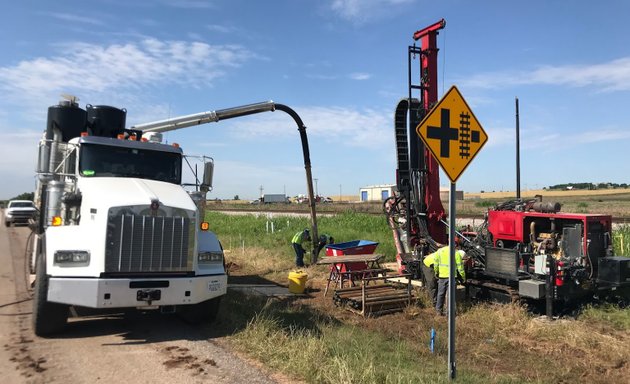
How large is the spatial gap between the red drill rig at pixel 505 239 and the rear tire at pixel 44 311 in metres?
7.54

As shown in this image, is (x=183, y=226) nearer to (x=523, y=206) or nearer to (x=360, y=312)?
(x=360, y=312)

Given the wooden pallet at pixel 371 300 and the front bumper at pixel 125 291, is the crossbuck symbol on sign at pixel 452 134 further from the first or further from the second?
the wooden pallet at pixel 371 300

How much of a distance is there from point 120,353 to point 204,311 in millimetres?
1560

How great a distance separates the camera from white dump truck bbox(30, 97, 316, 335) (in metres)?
6.26

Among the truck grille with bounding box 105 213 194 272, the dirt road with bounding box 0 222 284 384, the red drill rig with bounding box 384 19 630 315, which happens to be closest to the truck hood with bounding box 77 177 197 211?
the truck grille with bounding box 105 213 194 272

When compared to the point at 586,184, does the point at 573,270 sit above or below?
below

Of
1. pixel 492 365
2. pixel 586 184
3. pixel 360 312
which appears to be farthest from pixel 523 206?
pixel 586 184

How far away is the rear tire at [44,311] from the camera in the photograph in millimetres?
6344

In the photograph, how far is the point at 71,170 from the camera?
8039 millimetres

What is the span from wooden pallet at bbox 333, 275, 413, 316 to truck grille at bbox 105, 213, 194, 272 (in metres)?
3.78

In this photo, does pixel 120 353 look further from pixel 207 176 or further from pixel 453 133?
pixel 453 133

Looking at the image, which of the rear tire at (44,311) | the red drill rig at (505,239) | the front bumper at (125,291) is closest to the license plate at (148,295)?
the front bumper at (125,291)

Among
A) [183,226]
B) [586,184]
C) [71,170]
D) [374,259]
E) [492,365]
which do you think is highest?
[586,184]

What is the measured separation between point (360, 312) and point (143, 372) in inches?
184
